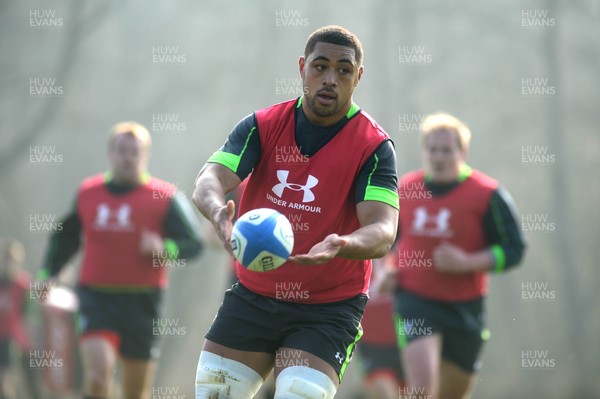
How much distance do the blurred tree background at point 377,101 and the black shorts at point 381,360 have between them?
4520 millimetres

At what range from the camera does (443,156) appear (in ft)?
27.4

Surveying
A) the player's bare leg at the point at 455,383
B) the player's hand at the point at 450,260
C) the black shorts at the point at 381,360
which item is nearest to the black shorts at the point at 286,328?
the player's hand at the point at 450,260

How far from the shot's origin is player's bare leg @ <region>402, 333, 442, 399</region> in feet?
25.6

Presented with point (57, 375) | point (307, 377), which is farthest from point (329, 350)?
point (57, 375)

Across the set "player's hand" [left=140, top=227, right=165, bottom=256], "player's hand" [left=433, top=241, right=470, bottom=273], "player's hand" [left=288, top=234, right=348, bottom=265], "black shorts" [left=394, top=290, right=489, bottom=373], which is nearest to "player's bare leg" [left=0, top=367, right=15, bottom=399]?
"player's hand" [left=140, top=227, right=165, bottom=256]

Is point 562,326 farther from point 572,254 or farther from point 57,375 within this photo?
point 57,375

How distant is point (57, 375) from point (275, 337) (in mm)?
8260

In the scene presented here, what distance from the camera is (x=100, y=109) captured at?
1476 cm

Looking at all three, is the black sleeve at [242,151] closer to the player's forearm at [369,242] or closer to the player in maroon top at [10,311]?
the player's forearm at [369,242]

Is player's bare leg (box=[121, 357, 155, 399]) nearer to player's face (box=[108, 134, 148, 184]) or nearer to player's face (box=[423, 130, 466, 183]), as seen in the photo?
player's face (box=[108, 134, 148, 184])

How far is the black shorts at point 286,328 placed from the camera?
4.74 m

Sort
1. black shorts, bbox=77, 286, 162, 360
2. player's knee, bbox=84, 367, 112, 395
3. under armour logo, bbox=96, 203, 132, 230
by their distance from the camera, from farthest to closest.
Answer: under armour logo, bbox=96, 203, 132, 230 → black shorts, bbox=77, 286, 162, 360 → player's knee, bbox=84, 367, 112, 395

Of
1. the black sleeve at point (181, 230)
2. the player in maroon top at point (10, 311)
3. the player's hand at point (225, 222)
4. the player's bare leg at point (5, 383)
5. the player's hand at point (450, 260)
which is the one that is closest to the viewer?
the player's hand at point (225, 222)

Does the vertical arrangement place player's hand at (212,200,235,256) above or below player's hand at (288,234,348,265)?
above
